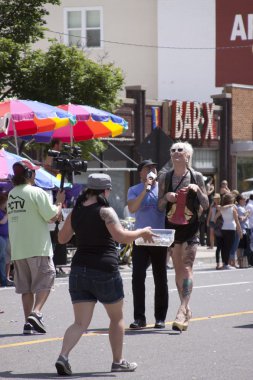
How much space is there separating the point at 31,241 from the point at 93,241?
2.51 metres

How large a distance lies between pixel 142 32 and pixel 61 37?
128 inches

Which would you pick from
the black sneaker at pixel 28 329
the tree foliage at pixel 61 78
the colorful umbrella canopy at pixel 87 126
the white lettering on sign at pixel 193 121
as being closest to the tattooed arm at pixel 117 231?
the black sneaker at pixel 28 329

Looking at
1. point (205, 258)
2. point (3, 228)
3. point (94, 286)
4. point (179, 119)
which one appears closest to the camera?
point (94, 286)

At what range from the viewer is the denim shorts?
8.66m

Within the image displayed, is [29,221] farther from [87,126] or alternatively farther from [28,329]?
[87,126]

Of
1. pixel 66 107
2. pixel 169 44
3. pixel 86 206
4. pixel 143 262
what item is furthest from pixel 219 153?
pixel 86 206

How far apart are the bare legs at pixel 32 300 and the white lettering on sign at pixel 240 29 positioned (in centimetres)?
3079

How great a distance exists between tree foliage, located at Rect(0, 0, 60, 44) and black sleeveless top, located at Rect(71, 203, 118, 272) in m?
14.5

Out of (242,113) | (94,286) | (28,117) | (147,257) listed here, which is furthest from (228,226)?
(242,113)

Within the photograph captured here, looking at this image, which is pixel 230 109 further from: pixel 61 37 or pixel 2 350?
pixel 2 350

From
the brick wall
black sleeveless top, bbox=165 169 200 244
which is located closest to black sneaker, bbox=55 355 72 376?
black sleeveless top, bbox=165 169 200 244

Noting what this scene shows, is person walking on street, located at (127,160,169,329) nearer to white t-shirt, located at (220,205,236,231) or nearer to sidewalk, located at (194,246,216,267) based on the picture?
white t-shirt, located at (220,205,236,231)

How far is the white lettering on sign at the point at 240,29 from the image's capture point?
40750mm

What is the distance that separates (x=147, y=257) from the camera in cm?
1165
